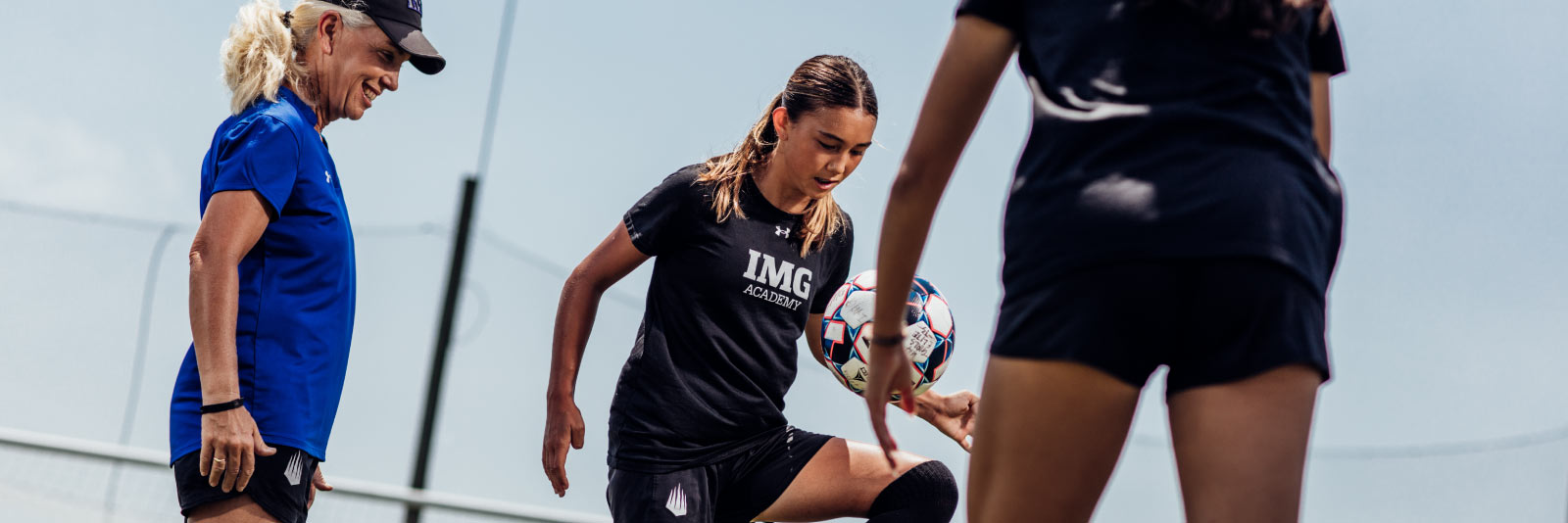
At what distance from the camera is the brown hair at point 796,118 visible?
3117 millimetres

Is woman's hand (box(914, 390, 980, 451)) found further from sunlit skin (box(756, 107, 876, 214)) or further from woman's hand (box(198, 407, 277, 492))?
woman's hand (box(198, 407, 277, 492))

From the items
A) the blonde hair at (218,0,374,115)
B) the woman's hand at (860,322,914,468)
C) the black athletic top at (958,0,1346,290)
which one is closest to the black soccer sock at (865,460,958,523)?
the woman's hand at (860,322,914,468)

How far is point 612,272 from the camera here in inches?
122

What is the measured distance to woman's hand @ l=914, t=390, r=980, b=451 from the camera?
321 centimetres

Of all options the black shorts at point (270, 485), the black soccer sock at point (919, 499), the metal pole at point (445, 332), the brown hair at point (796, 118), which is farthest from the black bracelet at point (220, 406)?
the metal pole at point (445, 332)

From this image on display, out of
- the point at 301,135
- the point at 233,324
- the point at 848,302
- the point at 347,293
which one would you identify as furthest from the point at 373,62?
the point at 848,302

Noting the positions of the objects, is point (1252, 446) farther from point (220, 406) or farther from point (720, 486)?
point (720, 486)

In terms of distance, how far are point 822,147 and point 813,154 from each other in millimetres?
27

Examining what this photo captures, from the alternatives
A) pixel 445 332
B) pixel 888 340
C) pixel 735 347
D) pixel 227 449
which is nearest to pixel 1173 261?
pixel 888 340

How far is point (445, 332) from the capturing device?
5.74m

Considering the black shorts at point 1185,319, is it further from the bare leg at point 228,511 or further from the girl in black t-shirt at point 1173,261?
the bare leg at point 228,511

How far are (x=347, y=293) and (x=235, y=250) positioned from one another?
31 centimetres

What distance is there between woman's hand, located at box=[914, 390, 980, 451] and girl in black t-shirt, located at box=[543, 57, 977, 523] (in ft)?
0.49

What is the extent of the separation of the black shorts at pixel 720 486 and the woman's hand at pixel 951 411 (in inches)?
11.1
